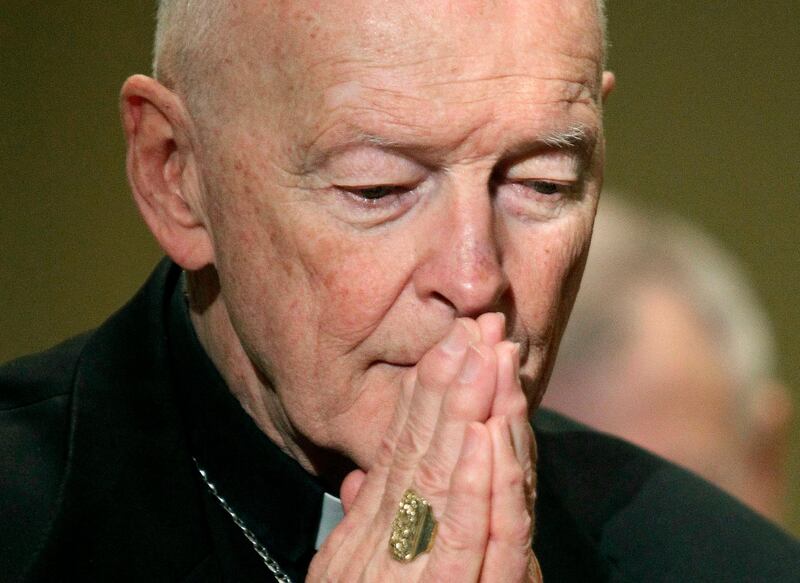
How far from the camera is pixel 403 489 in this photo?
6.57 ft

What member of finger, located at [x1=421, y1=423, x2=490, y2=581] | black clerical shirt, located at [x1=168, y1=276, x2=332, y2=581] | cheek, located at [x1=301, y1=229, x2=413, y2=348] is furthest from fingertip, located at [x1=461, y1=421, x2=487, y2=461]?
black clerical shirt, located at [x1=168, y1=276, x2=332, y2=581]

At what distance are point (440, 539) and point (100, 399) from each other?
25.6 inches

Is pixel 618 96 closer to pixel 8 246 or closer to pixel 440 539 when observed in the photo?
pixel 8 246

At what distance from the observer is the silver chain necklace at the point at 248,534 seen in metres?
2.43

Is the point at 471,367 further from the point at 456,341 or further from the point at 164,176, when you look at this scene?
Answer: the point at 164,176

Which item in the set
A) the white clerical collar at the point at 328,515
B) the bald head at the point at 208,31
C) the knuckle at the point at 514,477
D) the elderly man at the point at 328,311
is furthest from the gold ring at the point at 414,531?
the bald head at the point at 208,31

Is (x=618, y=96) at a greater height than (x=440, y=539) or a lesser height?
lesser

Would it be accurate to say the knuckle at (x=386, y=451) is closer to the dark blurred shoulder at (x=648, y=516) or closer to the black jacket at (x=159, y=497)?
the black jacket at (x=159, y=497)

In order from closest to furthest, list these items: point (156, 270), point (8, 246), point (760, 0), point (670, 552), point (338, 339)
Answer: point (338, 339) < point (156, 270) < point (670, 552) < point (8, 246) < point (760, 0)

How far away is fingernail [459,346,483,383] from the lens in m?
1.94

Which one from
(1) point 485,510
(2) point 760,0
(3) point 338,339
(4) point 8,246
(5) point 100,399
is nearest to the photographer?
(1) point 485,510

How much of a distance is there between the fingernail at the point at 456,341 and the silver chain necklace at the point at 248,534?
2.07 ft

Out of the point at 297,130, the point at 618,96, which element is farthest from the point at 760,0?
the point at 297,130

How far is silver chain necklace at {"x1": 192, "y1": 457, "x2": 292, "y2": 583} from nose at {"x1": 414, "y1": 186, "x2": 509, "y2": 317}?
60 centimetres
